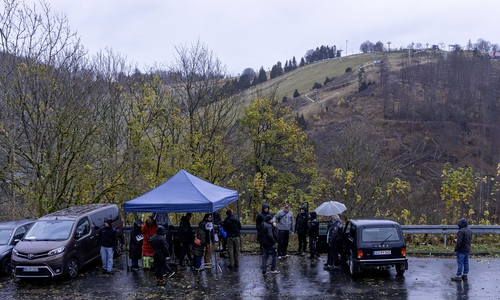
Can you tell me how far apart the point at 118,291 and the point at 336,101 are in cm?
10239

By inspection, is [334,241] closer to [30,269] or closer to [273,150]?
[30,269]

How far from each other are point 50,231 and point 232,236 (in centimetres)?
520

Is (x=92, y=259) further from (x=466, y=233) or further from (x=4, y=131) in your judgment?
(x=466, y=233)

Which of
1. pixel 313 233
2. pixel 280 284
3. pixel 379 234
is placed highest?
pixel 379 234

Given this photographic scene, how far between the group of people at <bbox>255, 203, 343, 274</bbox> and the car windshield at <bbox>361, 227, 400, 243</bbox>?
99 cm

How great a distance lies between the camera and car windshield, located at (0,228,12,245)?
12923mm

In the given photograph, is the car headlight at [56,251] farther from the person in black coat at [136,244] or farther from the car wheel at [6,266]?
the car wheel at [6,266]

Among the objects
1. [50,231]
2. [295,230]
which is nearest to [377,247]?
[295,230]

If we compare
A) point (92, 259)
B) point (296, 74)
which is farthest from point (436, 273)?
point (296, 74)

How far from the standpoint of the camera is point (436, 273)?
459 inches

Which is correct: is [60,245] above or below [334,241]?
above

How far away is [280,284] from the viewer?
36.2 ft

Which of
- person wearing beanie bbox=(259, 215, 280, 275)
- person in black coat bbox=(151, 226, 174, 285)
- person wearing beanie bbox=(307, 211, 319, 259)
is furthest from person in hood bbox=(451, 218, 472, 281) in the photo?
person in black coat bbox=(151, 226, 174, 285)

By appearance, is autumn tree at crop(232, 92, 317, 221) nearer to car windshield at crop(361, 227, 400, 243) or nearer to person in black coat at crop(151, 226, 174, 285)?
car windshield at crop(361, 227, 400, 243)
